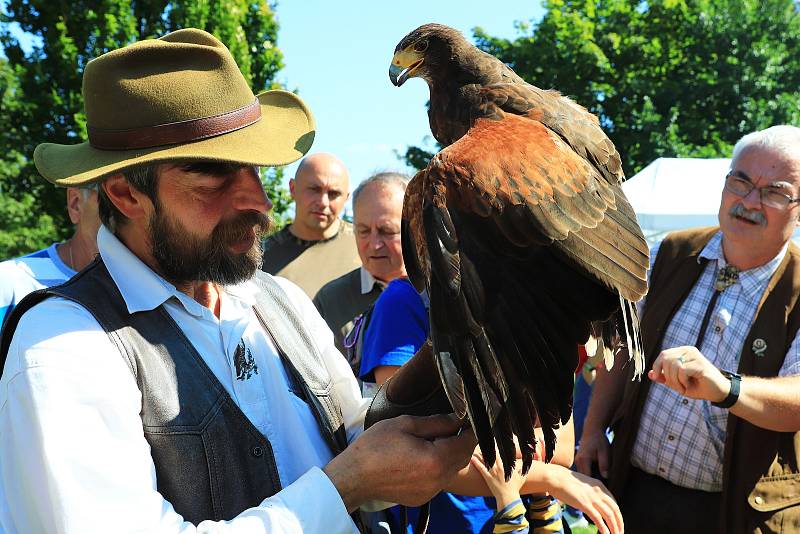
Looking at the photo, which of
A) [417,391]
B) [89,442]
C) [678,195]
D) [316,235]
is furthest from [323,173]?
[678,195]

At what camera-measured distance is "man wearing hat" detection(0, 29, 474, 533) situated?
1.43 metres

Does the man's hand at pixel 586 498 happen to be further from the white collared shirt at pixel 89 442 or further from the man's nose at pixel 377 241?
the man's nose at pixel 377 241

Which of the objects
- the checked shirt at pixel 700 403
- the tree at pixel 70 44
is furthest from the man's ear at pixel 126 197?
the tree at pixel 70 44

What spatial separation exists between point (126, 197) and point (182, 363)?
0.50 m

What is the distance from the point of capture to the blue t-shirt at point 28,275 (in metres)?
3.21

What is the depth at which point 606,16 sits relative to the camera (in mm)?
27672

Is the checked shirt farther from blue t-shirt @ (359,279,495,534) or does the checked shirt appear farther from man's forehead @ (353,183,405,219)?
man's forehead @ (353,183,405,219)

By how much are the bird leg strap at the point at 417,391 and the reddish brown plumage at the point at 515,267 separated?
Answer: 183 mm

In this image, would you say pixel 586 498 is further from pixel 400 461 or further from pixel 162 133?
pixel 162 133

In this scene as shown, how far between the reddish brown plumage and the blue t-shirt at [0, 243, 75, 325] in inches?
85.4

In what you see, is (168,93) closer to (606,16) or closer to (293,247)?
(293,247)

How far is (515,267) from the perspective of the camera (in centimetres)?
162

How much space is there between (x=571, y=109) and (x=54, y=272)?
268cm

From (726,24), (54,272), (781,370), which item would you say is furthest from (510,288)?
(726,24)
